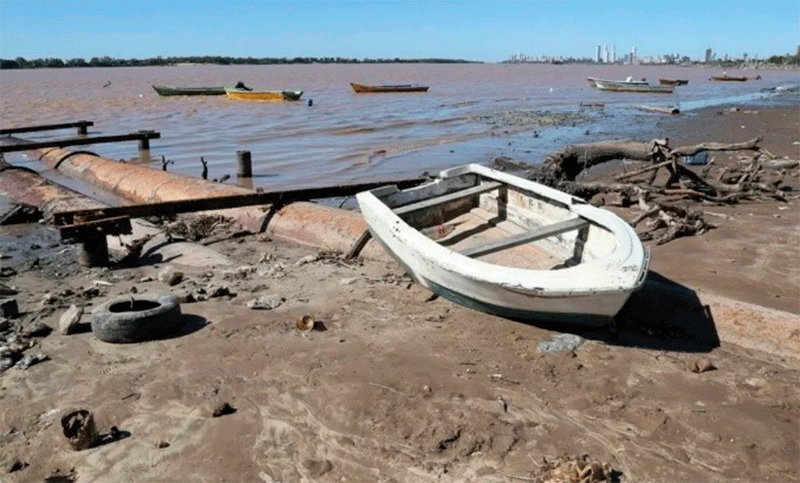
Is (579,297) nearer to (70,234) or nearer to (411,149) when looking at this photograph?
(70,234)

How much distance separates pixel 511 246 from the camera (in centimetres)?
559

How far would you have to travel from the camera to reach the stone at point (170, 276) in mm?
6644

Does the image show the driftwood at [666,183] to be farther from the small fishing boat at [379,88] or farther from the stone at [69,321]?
the small fishing boat at [379,88]

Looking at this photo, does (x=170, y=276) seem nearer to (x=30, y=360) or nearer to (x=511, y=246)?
(x=30, y=360)

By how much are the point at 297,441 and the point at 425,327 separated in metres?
1.84

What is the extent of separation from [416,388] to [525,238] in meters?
1.96

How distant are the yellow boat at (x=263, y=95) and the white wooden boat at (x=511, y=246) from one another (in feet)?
101

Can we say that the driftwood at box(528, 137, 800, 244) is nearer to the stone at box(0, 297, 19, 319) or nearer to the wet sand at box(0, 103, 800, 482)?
the wet sand at box(0, 103, 800, 482)

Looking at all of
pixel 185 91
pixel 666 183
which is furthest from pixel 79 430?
pixel 185 91

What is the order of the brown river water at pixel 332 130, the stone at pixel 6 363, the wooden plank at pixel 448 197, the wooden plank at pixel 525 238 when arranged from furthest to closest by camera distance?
the brown river water at pixel 332 130 → the wooden plank at pixel 448 197 → the wooden plank at pixel 525 238 → the stone at pixel 6 363

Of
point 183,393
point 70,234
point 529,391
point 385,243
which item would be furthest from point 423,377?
point 70,234

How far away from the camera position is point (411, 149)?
61.2 ft

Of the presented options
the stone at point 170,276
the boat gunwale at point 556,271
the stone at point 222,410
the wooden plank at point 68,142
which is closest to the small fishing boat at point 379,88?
the wooden plank at point 68,142

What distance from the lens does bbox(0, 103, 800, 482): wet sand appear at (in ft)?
11.6
